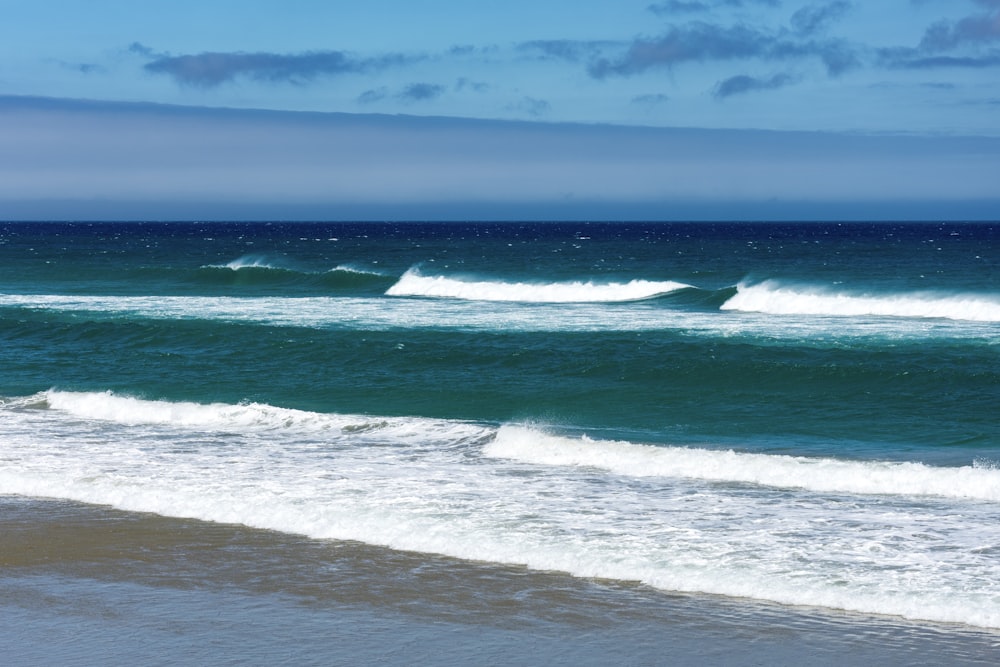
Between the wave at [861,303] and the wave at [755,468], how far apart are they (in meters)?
21.3

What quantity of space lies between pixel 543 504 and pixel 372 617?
372cm

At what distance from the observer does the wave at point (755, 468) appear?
12695mm

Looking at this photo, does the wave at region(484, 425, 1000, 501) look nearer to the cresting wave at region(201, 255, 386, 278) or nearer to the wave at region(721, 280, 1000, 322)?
the wave at region(721, 280, 1000, 322)

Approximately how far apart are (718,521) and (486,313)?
25583mm

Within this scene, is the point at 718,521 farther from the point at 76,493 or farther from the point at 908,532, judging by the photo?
the point at 76,493

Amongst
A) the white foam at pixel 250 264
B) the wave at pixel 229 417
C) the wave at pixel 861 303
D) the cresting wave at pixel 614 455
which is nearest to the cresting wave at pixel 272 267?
the white foam at pixel 250 264

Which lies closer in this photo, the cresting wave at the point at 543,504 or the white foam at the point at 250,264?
the cresting wave at the point at 543,504

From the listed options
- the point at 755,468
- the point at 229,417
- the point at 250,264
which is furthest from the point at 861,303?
the point at 250,264

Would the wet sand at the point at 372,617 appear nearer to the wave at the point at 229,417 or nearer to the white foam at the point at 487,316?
the wave at the point at 229,417

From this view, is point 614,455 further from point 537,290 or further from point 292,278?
point 292,278

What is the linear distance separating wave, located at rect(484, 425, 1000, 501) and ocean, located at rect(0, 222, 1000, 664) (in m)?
0.05

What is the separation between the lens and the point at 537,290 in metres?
46.3

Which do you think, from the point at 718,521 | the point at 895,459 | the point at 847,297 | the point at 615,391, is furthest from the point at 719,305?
the point at 718,521

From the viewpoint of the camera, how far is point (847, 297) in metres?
39.3
